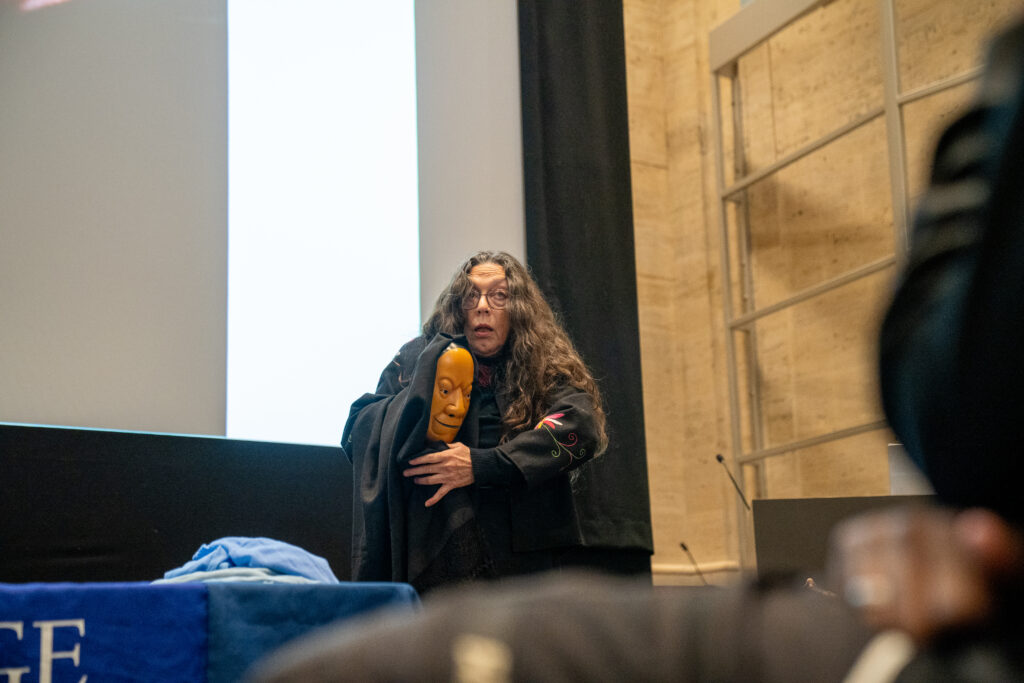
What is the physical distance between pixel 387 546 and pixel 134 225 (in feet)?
5.98

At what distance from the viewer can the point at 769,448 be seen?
5.04m

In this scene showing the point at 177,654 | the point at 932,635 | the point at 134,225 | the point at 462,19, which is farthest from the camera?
the point at 462,19

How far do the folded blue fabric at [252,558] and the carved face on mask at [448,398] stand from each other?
0.55 metres

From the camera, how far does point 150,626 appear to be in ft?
5.82

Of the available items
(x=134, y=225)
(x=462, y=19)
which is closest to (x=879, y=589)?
(x=134, y=225)

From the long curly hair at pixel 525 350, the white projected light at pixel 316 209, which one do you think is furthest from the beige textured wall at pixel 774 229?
the long curly hair at pixel 525 350

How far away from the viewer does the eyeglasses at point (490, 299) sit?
9.73 ft

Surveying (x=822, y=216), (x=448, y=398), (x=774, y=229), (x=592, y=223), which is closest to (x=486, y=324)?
(x=448, y=398)

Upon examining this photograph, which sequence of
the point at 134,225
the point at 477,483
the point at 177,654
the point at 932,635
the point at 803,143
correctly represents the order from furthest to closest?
1. the point at 803,143
2. the point at 134,225
3. the point at 477,483
4. the point at 177,654
5. the point at 932,635

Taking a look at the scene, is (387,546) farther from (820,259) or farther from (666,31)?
(666,31)

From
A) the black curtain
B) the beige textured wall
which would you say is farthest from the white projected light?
the beige textured wall

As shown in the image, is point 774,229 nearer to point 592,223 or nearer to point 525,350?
point 592,223

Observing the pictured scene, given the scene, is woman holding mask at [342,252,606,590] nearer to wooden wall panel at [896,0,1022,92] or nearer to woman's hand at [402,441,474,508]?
woman's hand at [402,441,474,508]

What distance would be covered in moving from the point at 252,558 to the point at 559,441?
0.87m
